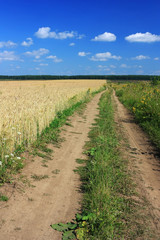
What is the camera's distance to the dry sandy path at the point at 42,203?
10.7 ft

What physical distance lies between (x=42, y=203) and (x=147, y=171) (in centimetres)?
297

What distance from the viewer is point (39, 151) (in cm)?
670

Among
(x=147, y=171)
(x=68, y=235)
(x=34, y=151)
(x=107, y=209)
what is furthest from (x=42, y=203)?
(x=147, y=171)

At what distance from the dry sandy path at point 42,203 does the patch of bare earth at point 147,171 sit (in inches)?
54.3

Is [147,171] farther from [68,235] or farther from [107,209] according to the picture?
[68,235]

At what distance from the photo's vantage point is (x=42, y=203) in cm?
400

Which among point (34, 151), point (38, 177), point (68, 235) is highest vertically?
point (34, 151)

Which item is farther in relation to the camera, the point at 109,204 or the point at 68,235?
the point at 109,204

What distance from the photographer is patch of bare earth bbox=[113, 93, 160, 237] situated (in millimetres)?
3819

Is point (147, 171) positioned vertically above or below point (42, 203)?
above

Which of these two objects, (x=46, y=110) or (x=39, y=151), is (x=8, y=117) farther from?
(x=46, y=110)

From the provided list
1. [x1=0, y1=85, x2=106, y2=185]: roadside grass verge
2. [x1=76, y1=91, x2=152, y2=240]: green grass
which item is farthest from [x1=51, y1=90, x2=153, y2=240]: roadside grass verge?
Result: [x1=0, y1=85, x2=106, y2=185]: roadside grass verge

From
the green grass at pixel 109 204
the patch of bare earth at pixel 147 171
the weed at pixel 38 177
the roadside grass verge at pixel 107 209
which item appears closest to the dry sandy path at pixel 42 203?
the weed at pixel 38 177

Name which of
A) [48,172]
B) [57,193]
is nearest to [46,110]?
[48,172]
